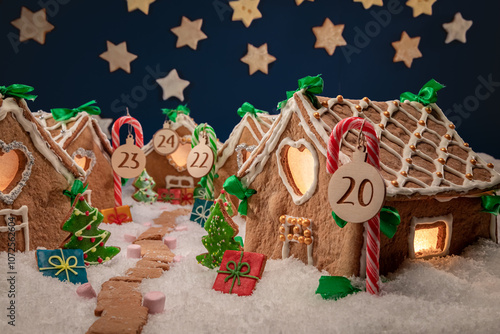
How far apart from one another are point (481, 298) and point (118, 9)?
679cm

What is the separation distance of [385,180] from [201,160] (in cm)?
297

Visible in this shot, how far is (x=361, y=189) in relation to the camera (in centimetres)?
231

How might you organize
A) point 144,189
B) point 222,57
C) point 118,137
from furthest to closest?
point 222,57
point 144,189
point 118,137

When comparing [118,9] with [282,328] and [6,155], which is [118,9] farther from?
[282,328]

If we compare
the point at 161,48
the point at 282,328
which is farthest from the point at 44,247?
the point at 161,48

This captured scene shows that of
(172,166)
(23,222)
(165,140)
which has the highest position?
(165,140)

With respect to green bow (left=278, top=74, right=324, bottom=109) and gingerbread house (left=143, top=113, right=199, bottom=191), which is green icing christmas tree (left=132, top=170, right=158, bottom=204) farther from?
green bow (left=278, top=74, right=324, bottom=109)

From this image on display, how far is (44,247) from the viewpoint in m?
3.85

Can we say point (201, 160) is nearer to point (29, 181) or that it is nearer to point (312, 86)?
point (29, 181)

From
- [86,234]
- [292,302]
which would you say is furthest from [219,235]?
[86,234]

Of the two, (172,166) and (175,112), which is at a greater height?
(175,112)

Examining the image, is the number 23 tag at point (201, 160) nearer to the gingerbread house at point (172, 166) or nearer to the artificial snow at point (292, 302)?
the gingerbread house at point (172, 166)

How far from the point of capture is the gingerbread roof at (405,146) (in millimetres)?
2881

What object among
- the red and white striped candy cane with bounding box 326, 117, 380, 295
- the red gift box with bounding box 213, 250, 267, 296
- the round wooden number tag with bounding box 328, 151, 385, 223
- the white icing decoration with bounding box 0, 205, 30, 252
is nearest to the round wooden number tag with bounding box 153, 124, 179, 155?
the white icing decoration with bounding box 0, 205, 30, 252
